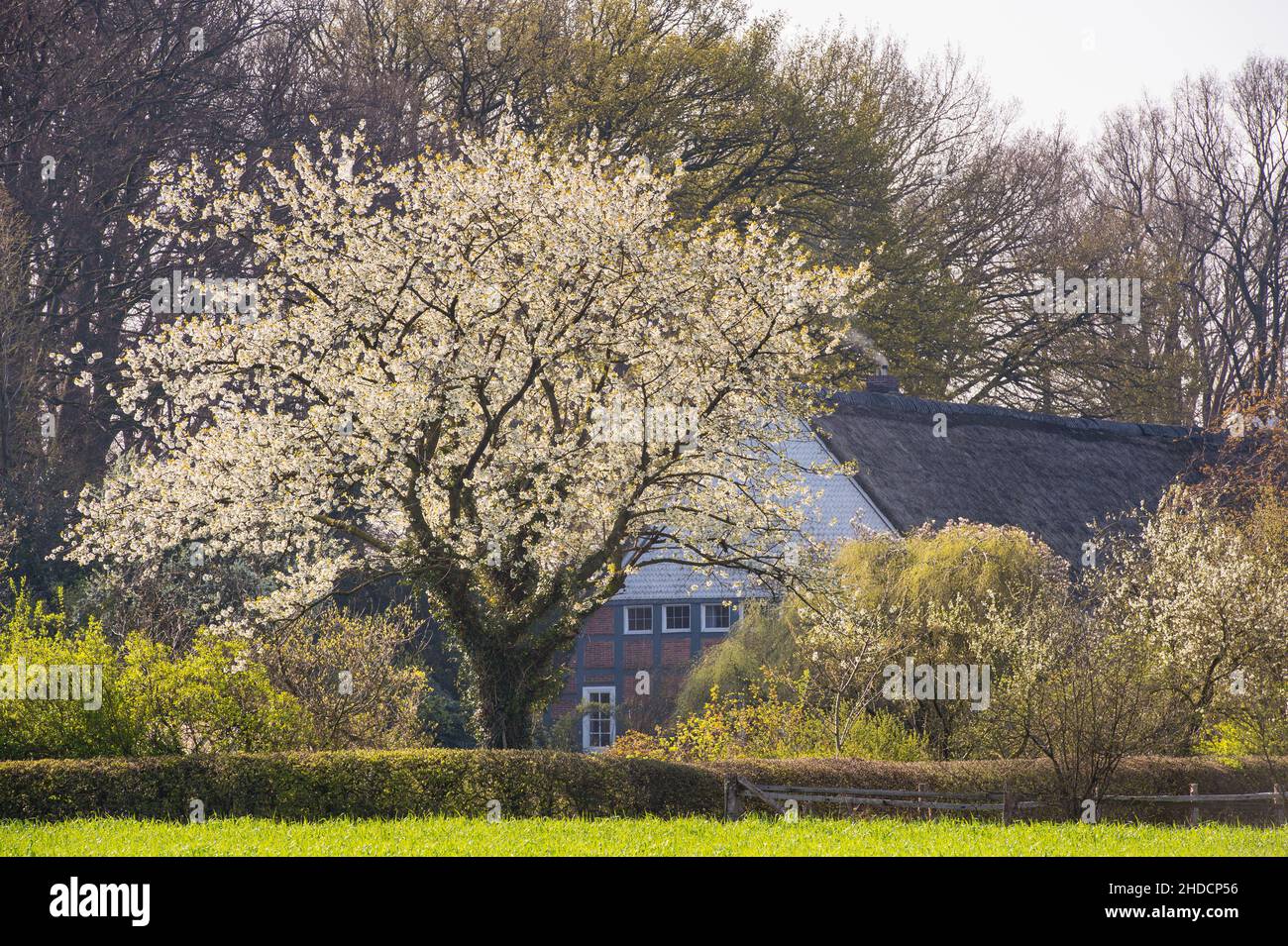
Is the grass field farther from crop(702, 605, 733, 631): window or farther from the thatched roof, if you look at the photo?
crop(702, 605, 733, 631): window

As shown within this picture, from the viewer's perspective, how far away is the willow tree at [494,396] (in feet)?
53.3

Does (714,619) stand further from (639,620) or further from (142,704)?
(142,704)

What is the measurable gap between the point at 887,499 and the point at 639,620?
6148 mm

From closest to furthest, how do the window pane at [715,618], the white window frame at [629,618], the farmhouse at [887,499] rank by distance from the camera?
the farmhouse at [887,499], the window pane at [715,618], the white window frame at [629,618]

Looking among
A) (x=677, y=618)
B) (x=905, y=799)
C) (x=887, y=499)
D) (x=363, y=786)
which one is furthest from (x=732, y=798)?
(x=677, y=618)

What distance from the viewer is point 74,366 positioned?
27562 mm

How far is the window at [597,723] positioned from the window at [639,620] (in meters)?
1.36

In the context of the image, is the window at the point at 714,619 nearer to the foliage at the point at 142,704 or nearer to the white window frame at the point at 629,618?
the white window frame at the point at 629,618

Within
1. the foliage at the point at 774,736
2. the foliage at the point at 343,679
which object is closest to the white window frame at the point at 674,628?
the foliage at the point at 774,736

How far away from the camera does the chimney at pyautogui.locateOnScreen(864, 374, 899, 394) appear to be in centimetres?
3666

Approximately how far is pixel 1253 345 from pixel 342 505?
33.9m

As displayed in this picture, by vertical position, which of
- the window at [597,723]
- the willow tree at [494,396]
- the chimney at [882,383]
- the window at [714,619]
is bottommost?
the window at [597,723]
